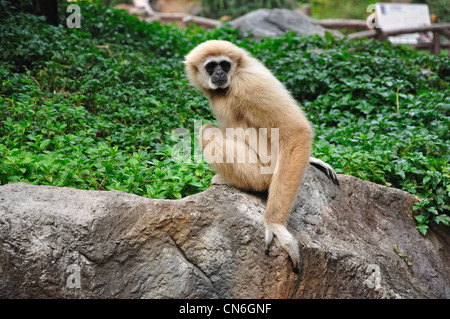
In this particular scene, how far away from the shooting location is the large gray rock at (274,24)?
11.0m

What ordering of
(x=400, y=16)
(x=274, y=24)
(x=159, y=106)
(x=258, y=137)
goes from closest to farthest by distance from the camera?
1. (x=258, y=137)
2. (x=159, y=106)
3. (x=274, y=24)
4. (x=400, y=16)

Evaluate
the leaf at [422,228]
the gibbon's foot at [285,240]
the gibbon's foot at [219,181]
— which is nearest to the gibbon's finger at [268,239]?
the gibbon's foot at [285,240]

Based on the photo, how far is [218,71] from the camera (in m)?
3.98

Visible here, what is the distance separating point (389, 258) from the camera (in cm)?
388

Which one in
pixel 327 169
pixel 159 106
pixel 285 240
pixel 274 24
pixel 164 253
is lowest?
pixel 164 253

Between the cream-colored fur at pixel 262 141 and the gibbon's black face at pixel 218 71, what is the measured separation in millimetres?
46

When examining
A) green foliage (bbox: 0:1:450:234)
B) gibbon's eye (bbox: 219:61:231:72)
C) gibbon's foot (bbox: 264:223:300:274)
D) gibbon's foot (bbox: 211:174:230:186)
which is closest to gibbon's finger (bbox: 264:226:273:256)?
gibbon's foot (bbox: 264:223:300:274)

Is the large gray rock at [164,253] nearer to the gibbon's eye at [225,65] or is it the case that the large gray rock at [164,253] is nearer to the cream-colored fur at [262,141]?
the cream-colored fur at [262,141]

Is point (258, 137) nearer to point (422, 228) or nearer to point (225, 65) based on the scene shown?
point (225, 65)

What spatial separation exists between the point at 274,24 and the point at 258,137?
846 cm

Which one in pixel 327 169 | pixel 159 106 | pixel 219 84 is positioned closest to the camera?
pixel 219 84

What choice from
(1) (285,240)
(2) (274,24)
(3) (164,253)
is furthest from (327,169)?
(2) (274,24)
